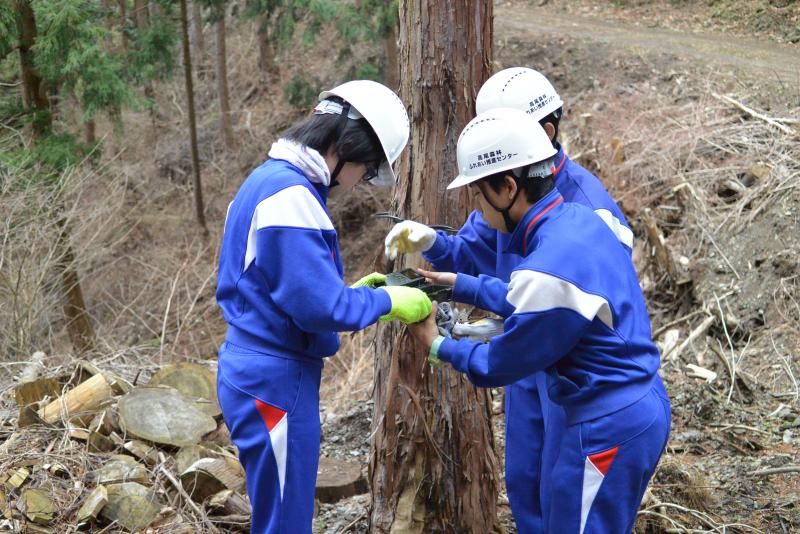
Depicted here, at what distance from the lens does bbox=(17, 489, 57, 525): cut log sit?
4.18 m

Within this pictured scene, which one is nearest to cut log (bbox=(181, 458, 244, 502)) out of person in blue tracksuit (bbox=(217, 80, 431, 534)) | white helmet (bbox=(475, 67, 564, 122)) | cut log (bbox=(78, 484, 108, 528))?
cut log (bbox=(78, 484, 108, 528))

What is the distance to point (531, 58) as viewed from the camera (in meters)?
14.1

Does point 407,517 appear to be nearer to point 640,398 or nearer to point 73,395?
point 640,398

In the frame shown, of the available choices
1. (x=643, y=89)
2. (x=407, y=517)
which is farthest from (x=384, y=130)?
(x=643, y=89)

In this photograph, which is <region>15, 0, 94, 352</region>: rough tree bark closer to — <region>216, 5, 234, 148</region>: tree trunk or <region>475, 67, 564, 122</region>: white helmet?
<region>216, 5, 234, 148</region>: tree trunk

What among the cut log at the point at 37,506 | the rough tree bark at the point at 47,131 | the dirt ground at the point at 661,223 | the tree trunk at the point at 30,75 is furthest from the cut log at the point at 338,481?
the tree trunk at the point at 30,75

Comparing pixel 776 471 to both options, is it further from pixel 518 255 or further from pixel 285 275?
pixel 285 275

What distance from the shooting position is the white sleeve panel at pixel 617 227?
11.2 ft

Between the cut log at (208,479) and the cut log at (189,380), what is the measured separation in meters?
1.00

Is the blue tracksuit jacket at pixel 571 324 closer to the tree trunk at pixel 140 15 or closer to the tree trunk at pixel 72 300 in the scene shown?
the tree trunk at pixel 72 300

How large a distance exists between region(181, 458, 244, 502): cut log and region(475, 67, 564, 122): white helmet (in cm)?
253

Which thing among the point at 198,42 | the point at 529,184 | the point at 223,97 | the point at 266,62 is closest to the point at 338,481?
the point at 529,184

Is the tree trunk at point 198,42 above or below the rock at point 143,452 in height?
above

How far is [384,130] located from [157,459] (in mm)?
2887
